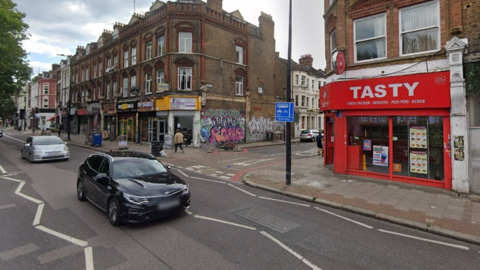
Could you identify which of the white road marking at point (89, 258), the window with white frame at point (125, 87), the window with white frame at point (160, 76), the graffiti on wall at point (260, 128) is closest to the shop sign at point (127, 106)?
the window with white frame at point (125, 87)

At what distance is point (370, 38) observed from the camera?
9.77m

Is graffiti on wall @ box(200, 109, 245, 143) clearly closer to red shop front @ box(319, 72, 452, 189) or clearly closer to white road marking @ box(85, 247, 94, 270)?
red shop front @ box(319, 72, 452, 189)

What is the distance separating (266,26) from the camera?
2905 cm

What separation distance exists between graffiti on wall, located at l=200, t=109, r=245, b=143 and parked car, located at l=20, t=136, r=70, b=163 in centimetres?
1046

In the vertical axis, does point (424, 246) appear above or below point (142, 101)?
below

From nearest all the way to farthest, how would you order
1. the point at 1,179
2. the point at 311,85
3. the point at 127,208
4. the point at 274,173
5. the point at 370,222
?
the point at 127,208, the point at 370,222, the point at 1,179, the point at 274,173, the point at 311,85

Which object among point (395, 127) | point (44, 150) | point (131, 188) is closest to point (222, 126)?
point (44, 150)

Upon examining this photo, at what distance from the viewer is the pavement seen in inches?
214

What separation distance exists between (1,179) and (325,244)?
1168cm

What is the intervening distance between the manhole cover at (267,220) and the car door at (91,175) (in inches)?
139

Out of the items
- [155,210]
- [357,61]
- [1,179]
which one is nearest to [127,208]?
[155,210]

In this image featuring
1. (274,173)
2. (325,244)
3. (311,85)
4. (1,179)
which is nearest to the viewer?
(325,244)

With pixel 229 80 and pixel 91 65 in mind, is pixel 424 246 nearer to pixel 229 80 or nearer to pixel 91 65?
pixel 229 80

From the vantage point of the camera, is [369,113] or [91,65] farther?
[91,65]
